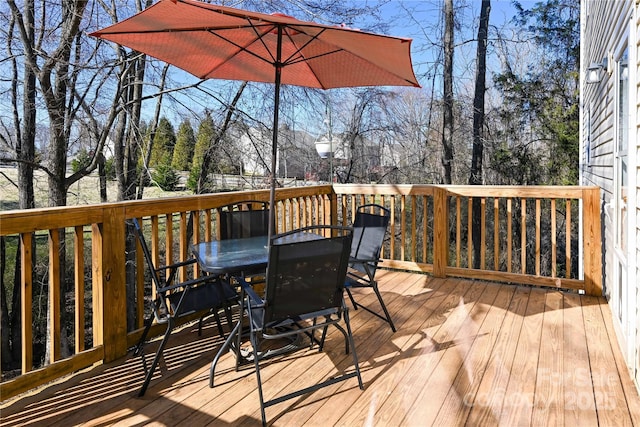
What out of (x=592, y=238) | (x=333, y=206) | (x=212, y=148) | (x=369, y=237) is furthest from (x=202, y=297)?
(x=212, y=148)

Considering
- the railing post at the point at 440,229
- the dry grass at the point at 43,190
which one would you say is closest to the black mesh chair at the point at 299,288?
the railing post at the point at 440,229

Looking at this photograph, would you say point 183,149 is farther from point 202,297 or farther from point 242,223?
point 202,297

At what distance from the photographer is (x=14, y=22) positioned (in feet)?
26.0

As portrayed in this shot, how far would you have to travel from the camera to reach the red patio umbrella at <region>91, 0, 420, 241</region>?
2.38 meters

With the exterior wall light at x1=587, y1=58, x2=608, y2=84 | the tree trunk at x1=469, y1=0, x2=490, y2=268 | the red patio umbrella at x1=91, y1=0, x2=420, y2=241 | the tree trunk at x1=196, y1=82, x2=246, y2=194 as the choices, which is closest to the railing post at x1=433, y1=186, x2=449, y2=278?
the red patio umbrella at x1=91, y1=0, x2=420, y2=241

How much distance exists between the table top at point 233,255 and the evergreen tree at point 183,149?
668 centimetres

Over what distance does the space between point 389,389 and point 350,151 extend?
10.2 metres

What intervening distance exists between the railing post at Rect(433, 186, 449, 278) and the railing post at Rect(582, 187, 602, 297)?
1286 millimetres

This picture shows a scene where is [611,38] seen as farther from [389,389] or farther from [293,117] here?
[293,117]

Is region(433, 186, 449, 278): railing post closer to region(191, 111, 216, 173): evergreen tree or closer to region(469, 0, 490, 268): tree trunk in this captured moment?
region(191, 111, 216, 173): evergreen tree

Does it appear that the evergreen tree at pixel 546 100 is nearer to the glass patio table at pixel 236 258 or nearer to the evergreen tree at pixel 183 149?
the evergreen tree at pixel 183 149

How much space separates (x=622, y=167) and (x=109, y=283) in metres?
3.54

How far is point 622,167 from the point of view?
10.1ft

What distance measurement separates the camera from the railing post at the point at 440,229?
473 centimetres
